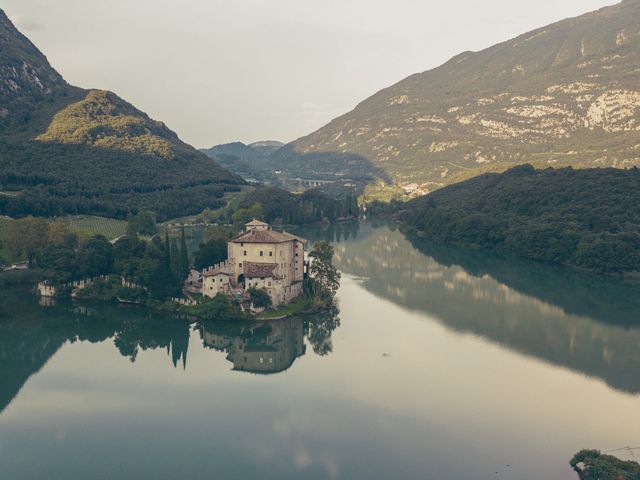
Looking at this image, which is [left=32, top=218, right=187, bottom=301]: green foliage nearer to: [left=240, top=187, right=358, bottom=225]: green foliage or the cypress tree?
the cypress tree

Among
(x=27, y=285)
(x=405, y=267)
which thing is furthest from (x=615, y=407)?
(x=27, y=285)

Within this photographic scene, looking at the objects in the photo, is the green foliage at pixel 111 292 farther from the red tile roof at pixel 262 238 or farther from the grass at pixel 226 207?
the grass at pixel 226 207

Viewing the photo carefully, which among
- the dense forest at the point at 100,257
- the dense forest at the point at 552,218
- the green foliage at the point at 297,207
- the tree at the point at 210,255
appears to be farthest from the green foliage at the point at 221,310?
the green foliage at the point at 297,207

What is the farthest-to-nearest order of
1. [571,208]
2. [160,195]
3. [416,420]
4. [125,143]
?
[125,143]
[160,195]
[571,208]
[416,420]

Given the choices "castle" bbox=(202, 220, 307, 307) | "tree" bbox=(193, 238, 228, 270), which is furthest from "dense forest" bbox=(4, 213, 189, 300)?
"castle" bbox=(202, 220, 307, 307)

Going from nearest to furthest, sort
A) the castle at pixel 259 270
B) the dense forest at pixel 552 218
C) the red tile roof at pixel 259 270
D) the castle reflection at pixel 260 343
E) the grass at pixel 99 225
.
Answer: the castle reflection at pixel 260 343
the red tile roof at pixel 259 270
the castle at pixel 259 270
the dense forest at pixel 552 218
the grass at pixel 99 225

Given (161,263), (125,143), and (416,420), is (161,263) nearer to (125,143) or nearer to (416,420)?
(416,420)

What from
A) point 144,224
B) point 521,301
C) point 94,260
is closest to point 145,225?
point 144,224

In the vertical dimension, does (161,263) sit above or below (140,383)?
above
